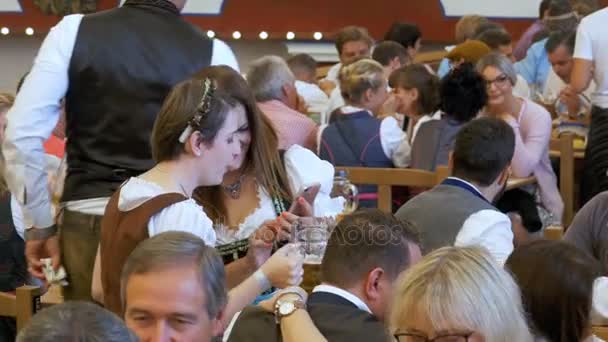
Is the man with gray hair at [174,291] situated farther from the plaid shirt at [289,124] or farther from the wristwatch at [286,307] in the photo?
the plaid shirt at [289,124]

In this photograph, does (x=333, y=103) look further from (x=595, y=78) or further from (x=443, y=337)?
(x=443, y=337)

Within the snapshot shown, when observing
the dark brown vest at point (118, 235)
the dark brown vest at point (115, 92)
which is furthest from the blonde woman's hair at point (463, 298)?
the dark brown vest at point (115, 92)

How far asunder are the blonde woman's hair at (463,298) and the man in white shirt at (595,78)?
14.0 feet

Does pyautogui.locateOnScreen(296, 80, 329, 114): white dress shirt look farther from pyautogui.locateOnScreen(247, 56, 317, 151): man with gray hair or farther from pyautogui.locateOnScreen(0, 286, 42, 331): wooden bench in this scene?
pyautogui.locateOnScreen(0, 286, 42, 331): wooden bench

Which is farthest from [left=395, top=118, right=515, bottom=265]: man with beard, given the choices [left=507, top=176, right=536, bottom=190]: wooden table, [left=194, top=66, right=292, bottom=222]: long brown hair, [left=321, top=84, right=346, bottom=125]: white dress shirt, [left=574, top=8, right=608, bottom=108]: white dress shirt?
[left=321, top=84, right=346, bottom=125]: white dress shirt

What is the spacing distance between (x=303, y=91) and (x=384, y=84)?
6.54 ft

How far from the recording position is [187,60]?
3.59m

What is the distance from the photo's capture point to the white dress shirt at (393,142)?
6016mm

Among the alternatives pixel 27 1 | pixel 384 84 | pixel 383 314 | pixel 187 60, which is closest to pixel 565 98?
pixel 384 84

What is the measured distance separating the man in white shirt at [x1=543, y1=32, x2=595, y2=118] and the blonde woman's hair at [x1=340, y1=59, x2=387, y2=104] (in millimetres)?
1240

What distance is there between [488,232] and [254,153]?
1041mm

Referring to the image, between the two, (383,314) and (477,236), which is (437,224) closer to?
(477,236)

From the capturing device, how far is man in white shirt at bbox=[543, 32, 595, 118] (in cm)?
711

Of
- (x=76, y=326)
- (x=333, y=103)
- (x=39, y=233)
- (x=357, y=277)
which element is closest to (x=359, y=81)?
(x=333, y=103)
